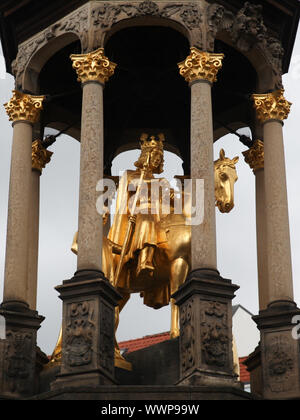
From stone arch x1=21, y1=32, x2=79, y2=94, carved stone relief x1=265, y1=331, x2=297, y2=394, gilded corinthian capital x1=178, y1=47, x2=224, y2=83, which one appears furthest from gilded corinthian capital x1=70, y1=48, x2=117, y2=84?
carved stone relief x1=265, y1=331, x2=297, y2=394

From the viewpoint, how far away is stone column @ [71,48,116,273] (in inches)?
1006

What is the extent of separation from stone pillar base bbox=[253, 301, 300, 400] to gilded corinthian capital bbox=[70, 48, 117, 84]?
222 inches

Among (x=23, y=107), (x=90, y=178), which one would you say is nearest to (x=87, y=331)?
(x=90, y=178)

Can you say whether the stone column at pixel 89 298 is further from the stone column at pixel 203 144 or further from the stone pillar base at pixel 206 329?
the stone column at pixel 203 144

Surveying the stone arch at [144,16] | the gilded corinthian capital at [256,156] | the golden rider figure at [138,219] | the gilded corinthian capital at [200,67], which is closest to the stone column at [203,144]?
the gilded corinthian capital at [200,67]

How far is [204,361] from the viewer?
2447cm

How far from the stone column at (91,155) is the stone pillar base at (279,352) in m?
3.42

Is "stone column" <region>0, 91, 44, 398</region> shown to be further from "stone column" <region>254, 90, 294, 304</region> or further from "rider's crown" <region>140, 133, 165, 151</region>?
"stone column" <region>254, 90, 294, 304</region>

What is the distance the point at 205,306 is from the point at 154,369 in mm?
2207

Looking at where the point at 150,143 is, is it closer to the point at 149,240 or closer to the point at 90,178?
the point at 149,240

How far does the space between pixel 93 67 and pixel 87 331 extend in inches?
219
